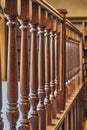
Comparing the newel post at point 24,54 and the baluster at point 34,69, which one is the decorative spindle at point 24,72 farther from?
the baluster at point 34,69

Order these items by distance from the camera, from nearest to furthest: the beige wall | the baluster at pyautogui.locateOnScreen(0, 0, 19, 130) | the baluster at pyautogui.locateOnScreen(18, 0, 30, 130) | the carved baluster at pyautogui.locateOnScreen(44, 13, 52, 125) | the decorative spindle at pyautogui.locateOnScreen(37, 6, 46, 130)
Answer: the baluster at pyautogui.locateOnScreen(0, 0, 19, 130), the baluster at pyautogui.locateOnScreen(18, 0, 30, 130), the decorative spindle at pyautogui.locateOnScreen(37, 6, 46, 130), the carved baluster at pyautogui.locateOnScreen(44, 13, 52, 125), the beige wall

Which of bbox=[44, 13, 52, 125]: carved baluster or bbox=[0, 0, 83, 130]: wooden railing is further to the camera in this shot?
bbox=[44, 13, 52, 125]: carved baluster

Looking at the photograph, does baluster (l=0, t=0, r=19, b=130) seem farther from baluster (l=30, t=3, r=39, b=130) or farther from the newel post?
baluster (l=30, t=3, r=39, b=130)

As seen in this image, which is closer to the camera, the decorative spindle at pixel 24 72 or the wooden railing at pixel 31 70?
the wooden railing at pixel 31 70

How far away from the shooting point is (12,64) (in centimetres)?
104

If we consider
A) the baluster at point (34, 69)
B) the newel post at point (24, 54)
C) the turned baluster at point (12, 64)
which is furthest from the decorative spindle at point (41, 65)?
the turned baluster at point (12, 64)

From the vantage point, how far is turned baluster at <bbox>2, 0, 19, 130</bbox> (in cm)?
102

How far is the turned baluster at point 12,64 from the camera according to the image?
1024mm

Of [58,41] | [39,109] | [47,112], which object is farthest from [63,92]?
[39,109]

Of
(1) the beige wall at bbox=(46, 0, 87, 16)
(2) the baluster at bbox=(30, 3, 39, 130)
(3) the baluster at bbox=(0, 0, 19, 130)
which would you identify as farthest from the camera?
(1) the beige wall at bbox=(46, 0, 87, 16)

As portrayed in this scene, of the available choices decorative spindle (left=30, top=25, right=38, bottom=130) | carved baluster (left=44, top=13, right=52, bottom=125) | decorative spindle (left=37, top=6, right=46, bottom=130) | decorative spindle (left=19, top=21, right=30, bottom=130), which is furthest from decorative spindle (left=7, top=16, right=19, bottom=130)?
carved baluster (left=44, top=13, right=52, bottom=125)

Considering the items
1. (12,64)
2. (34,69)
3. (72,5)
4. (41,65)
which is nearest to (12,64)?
(12,64)

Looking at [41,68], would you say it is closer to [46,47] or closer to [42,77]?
[42,77]

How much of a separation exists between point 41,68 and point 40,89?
113mm
